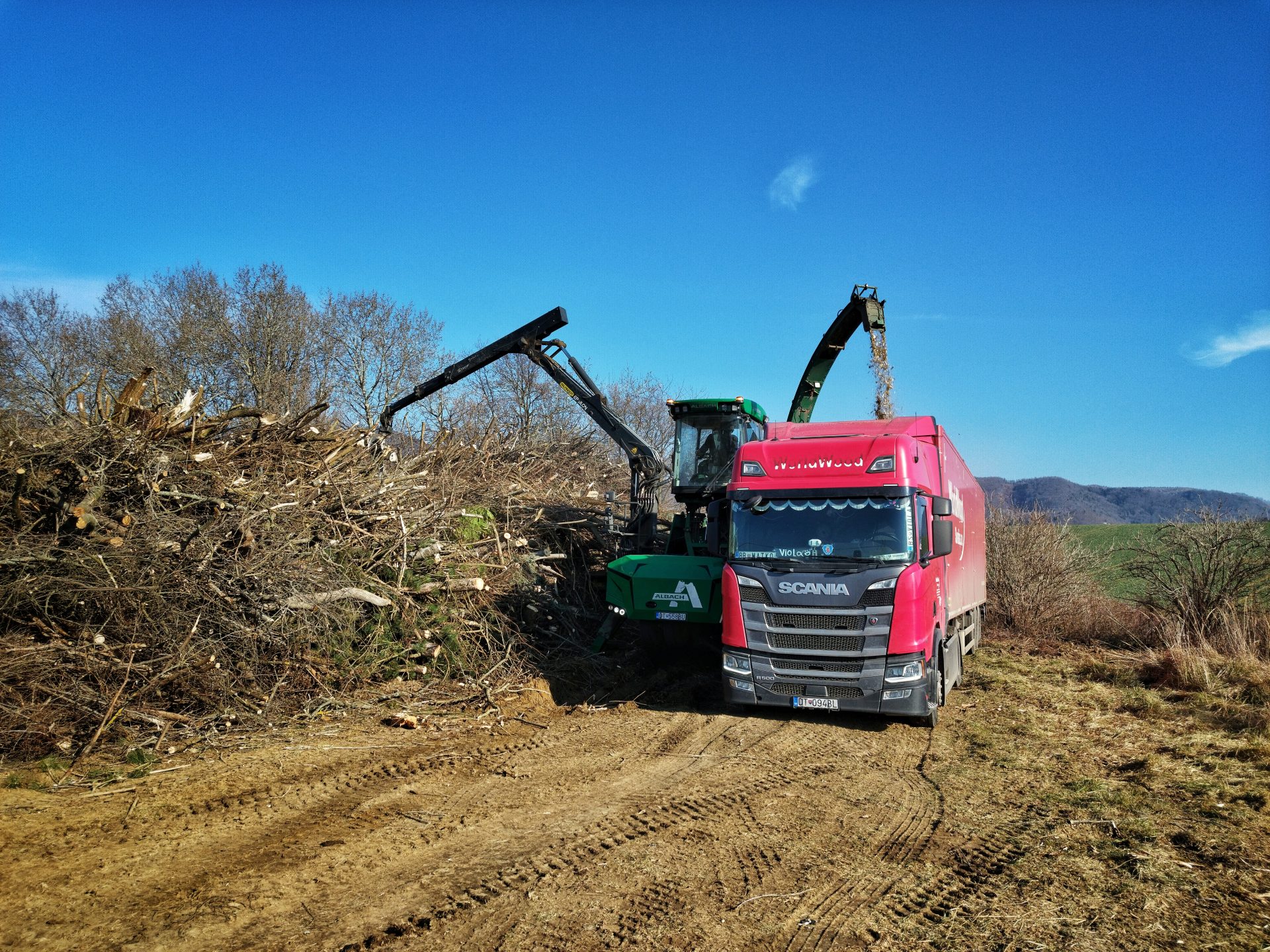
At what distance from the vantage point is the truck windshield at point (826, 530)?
28.0ft

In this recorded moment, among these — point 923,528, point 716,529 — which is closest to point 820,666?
point 923,528

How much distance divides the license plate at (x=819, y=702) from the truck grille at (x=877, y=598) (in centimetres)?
103

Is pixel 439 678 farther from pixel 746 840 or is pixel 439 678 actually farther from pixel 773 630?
pixel 746 840

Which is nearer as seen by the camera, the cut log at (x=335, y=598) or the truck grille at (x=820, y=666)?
the truck grille at (x=820, y=666)

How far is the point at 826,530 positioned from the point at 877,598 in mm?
950

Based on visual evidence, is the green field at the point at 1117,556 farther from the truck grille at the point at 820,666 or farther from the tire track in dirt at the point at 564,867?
the tire track in dirt at the point at 564,867

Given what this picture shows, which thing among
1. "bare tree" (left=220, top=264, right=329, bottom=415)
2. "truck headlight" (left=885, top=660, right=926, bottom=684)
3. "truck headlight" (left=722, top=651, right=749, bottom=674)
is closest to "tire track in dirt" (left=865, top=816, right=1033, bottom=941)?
"truck headlight" (left=885, top=660, right=926, bottom=684)

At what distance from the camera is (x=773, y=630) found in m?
8.52

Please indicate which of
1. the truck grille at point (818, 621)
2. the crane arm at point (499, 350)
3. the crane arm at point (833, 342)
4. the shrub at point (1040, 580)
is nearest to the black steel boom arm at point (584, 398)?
the crane arm at point (499, 350)

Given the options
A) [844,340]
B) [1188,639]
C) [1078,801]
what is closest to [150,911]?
[1078,801]

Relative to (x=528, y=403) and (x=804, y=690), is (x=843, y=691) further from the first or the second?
(x=528, y=403)

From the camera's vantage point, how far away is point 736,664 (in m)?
8.75

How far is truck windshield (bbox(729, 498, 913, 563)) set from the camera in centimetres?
855

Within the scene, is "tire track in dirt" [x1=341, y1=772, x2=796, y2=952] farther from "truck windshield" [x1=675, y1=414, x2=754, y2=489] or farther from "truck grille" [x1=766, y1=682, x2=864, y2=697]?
"truck windshield" [x1=675, y1=414, x2=754, y2=489]
